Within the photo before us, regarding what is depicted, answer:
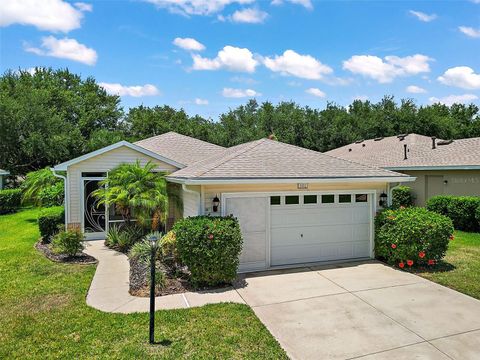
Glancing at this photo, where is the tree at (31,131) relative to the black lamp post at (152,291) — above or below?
above

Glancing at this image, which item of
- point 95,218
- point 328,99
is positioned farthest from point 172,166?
point 328,99

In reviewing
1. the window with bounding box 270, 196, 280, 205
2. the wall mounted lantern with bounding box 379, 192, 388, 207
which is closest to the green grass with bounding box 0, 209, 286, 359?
the window with bounding box 270, 196, 280, 205

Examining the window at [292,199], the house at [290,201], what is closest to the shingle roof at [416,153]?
the house at [290,201]

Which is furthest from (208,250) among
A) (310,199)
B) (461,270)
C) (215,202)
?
(461,270)

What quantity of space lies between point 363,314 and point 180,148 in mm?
13017

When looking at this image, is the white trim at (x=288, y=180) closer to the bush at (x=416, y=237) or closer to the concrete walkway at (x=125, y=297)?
the bush at (x=416, y=237)

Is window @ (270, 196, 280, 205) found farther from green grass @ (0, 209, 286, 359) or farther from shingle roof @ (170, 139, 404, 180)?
green grass @ (0, 209, 286, 359)

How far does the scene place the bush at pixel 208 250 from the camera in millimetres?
7324

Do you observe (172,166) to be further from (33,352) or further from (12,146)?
(12,146)

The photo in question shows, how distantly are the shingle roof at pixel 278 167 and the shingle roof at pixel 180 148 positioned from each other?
5.47 metres

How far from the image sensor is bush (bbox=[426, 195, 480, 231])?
1361cm

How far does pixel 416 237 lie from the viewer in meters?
8.53

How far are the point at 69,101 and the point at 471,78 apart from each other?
1551 inches

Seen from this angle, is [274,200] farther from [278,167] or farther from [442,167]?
[442,167]
